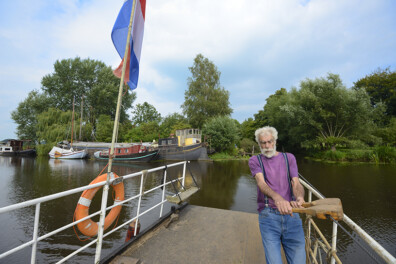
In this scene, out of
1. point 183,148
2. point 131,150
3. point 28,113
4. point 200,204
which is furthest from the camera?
point 28,113

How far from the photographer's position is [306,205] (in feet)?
5.12

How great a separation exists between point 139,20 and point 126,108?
37.7m

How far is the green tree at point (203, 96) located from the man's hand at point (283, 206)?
2544cm

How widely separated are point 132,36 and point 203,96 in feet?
83.1

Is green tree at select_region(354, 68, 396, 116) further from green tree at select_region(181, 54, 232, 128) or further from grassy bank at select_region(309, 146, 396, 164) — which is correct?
green tree at select_region(181, 54, 232, 128)

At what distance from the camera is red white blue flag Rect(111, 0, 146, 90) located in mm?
2752

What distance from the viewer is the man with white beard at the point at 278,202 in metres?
1.56

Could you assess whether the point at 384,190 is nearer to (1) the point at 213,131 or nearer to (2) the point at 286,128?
(1) the point at 213,131

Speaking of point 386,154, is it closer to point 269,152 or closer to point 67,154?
point 269,152

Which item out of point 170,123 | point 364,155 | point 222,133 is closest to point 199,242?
point 222,133

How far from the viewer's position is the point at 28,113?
3206 centimetres

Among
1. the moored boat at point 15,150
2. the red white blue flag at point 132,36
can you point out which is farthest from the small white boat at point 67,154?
the red white blue flag at point 132,36

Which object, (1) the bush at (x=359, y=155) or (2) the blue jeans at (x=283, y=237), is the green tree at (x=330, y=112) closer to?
(1) the bush at (x=359, y=155)

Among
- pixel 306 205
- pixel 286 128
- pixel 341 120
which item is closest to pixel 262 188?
pixel 306 205
